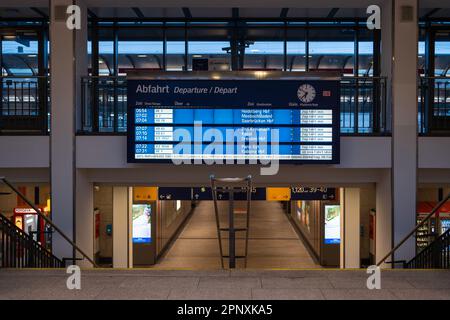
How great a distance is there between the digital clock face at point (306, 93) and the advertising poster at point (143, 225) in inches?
307

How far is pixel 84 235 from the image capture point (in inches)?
414

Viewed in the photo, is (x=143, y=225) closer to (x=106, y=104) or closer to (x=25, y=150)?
(x=106, y=104)

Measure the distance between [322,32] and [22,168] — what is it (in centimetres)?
740

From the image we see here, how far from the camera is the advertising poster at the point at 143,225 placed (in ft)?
52.7

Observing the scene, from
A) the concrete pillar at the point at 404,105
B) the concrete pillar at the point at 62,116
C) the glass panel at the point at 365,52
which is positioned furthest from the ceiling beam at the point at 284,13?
the concrete pillar at the point at 62,116

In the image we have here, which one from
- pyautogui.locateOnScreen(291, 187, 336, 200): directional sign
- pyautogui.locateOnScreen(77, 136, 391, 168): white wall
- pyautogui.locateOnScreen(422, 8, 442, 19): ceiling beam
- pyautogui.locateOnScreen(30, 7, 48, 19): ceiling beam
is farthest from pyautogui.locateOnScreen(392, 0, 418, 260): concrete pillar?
pyautogui.locateOnScreen(30, 7, 48, 19): ceiling beam

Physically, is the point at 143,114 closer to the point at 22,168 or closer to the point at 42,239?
the point at 22,168

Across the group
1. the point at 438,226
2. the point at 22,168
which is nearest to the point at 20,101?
the point at 22,168

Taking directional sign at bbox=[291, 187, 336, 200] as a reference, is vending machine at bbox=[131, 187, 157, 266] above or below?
below

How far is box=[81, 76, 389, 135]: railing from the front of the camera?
1120 centimetres

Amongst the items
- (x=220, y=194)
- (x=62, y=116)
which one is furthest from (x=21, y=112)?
(x=220, y=194)

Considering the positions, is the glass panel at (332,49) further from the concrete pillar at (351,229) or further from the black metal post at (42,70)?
the black metal post at (42,70)

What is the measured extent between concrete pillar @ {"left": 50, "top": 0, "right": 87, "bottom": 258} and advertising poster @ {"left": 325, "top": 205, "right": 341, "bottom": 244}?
8539mm

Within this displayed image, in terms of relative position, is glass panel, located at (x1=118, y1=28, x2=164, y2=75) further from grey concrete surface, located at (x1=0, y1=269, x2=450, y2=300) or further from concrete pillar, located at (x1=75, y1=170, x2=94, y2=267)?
grey concrete surface, located at (x1=0, y1=269, x2=450, y2=300)
